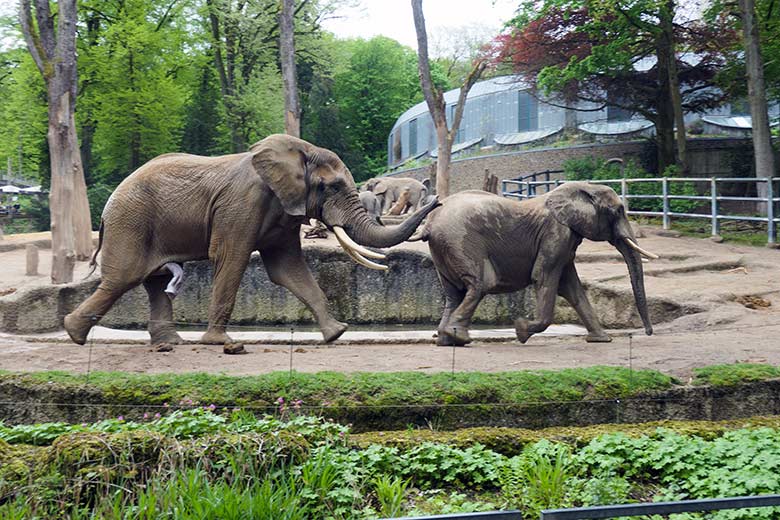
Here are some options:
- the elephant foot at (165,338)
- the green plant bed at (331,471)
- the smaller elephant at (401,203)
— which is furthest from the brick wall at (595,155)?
the green plant bed at (331,471)

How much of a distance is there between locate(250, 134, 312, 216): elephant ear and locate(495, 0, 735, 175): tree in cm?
1822

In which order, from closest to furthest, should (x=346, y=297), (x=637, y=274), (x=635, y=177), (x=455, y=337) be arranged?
(x=455, y=337)
(x=637, y=274)
(x=346, y=297)
(x=635, y=177)

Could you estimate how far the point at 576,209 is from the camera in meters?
11.2

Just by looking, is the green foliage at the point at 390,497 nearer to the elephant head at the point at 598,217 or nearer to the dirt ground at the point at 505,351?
the dirt ground at the point at 505,351

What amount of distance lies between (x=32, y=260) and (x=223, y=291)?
10909 millimetres

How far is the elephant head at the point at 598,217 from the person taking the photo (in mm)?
11164

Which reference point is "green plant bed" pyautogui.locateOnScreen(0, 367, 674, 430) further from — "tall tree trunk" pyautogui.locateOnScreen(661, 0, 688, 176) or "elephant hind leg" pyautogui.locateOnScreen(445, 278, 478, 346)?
"tall tree trunk" pyautogui.locateOnScreen(661, 0, 688, 176)

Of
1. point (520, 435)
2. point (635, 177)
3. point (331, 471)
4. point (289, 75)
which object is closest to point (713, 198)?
point (635, 177)

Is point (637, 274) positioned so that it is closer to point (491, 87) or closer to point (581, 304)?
point (581, 304)

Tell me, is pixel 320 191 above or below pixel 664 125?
below

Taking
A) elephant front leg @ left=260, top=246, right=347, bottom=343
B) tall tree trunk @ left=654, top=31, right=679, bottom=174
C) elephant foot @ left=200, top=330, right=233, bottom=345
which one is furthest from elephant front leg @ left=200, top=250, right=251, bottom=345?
tall tree trunk @ left=654, top=31, right=679, bottom=174

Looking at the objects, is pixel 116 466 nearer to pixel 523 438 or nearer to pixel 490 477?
pixel 490 477

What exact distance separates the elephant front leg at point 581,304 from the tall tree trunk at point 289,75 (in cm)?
1287

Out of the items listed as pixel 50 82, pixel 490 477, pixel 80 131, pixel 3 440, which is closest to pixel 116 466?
pixel 3 440
